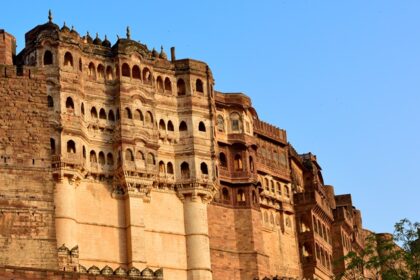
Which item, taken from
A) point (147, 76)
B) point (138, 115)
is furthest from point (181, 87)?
point (138, 115)

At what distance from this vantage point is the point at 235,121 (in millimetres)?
61938

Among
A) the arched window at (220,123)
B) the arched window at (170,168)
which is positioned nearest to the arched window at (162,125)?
the arched window at (170,168)

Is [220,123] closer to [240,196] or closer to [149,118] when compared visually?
[240,196]

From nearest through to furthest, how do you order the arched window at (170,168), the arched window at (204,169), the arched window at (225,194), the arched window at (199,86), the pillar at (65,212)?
the pillar at (65,212) < the arched window at (170,168) < the arched window at (204,169) < the arched window at (199,86) < the arched window at (225,194)

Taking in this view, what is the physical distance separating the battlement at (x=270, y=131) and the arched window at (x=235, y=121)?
8.42 feet

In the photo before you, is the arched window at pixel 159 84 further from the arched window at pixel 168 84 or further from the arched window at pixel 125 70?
the arched window at pixel 125 70

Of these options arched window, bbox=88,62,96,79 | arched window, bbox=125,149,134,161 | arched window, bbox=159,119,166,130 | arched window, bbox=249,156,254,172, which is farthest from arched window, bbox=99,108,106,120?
arched window, bbox=249,156,254,172

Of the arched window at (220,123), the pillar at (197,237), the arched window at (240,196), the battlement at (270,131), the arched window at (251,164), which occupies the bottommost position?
the pillar at (197,237)

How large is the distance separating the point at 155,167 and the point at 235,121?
7458 millimetres

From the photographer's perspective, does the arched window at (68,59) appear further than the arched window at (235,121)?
No

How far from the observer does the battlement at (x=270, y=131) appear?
6494cm

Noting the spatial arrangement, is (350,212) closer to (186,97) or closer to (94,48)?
(186,97)

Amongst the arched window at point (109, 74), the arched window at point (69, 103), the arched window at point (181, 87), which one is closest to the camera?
Result: the arched window at point (69, 103)

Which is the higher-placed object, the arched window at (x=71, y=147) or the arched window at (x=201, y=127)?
the arched window at (x=201, y=127)
